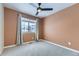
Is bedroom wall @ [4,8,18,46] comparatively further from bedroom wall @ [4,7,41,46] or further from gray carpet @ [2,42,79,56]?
gray carpet @ [2,42,79,56]

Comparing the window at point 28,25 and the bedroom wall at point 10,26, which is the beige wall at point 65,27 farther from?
the bedroom wall at point 10,26

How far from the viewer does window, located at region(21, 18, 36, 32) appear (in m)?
4.92

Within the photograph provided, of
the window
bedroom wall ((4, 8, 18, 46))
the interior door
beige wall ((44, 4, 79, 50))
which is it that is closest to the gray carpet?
beige wall ((44, 4, 79, 50))

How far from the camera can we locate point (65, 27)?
3.61 m

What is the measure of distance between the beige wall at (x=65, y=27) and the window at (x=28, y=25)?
3.90 feet

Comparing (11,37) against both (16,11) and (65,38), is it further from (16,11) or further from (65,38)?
(65,38)

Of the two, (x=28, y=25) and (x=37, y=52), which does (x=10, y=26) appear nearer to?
(x=28, y=25)

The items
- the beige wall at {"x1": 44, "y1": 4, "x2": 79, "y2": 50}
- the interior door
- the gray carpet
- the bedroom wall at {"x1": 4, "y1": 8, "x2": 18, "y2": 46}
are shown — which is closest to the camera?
the gray carpet

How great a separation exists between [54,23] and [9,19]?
8.15 ft

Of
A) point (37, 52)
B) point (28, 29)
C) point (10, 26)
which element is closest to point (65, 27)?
point (37, 52)

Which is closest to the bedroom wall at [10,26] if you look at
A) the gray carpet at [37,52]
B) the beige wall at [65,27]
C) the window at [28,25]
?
the gray carpet at [37,52]

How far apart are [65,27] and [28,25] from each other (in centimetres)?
258

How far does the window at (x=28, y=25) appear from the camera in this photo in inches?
194

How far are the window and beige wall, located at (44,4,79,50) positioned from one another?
119cm
